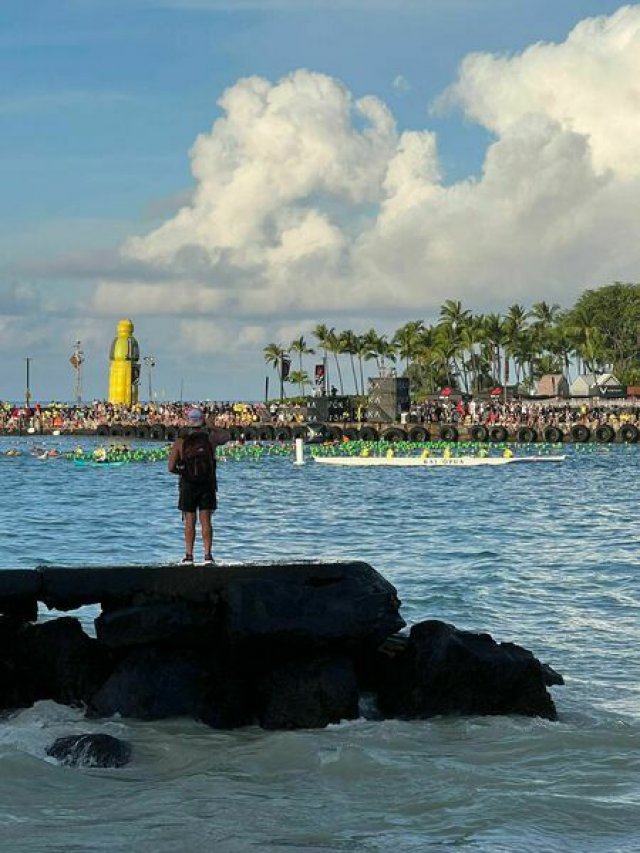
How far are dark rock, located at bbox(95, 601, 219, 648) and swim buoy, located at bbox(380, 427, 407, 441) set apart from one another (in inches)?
4085

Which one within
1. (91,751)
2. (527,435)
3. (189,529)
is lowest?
(91,751)

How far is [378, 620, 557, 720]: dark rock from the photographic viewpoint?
1405 centimetres

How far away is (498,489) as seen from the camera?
6203cm

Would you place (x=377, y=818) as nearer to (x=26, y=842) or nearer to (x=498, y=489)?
(x=26, y=842)

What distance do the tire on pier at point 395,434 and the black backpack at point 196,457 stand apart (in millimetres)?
102097

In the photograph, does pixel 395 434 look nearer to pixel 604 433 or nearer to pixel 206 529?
pixel 604 433

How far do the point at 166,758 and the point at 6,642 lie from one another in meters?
2.94

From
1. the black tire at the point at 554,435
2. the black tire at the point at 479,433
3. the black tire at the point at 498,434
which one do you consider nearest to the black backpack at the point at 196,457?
the black tire at the point at 554,435

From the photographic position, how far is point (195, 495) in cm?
1596

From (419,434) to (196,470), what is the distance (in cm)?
10225

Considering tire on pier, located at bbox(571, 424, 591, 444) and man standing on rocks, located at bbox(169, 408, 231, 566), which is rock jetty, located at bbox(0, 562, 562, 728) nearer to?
man standing on rocks, located at bbox(169, 408, 231, 566)

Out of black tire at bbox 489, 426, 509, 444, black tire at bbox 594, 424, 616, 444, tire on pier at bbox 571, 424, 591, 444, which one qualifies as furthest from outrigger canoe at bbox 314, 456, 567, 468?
black tire at bbox 489, 426, 509, 444

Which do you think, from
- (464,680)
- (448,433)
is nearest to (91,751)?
(464,680)

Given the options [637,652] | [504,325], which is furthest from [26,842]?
[504,325]
